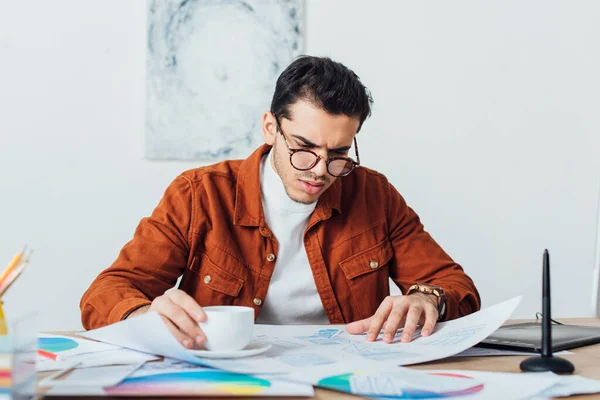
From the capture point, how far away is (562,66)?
3055mm

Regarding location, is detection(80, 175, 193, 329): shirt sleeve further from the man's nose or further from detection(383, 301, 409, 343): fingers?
detection(383, 301, 409, 343): fingers

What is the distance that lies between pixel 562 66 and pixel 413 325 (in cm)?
219

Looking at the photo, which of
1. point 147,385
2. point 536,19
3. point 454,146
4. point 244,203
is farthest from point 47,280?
point 536,19

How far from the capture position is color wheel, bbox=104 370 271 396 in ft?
2.64

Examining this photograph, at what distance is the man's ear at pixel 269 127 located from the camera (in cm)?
170

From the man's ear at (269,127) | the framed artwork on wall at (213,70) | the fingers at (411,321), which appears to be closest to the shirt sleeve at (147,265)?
the man's ear at (269,127)

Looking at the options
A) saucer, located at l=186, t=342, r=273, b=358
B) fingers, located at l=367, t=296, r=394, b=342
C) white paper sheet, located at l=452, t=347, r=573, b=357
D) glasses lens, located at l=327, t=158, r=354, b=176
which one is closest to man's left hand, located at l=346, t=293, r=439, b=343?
fingers, located at l=367, t=296, r=394, b=342

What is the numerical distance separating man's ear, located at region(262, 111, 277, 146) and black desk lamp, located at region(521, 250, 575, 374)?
33.4 inches

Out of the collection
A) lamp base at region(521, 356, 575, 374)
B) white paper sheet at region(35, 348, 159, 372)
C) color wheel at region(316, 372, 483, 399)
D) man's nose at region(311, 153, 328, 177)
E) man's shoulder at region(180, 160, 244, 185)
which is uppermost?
man's nose at region(311, 153, 328, 177)

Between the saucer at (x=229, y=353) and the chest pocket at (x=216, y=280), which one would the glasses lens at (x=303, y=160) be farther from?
the saucer at (x=229, y=353)

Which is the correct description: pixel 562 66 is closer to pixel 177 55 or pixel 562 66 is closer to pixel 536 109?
pixel 536 109

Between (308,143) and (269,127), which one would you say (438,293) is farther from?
(269,127)

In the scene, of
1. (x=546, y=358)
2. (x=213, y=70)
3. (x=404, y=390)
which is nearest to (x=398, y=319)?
(x=546, y=358)

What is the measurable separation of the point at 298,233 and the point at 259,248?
110 millimetres
